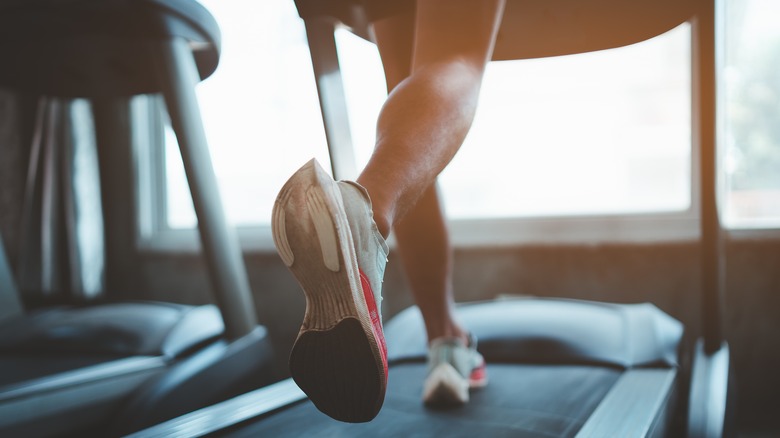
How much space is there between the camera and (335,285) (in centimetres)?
60

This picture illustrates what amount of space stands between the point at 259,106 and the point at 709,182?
5.49 ft

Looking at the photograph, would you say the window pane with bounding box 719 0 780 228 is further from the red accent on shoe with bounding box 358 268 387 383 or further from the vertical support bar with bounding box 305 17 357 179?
the red accent on shoe with bounding box 358 268 387 383

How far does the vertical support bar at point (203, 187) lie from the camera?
1.59m

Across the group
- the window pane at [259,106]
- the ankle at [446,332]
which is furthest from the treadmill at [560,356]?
the window pane at [259,106]

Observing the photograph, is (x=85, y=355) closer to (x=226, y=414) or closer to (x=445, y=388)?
(x=226, y=414)

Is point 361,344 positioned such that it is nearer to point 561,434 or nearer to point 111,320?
point 561,434

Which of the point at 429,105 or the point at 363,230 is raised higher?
the point at 429,105

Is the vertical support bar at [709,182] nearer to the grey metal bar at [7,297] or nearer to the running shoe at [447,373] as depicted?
the running shoe at [447,373]

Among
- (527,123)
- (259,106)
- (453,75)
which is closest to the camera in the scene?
(453,75)

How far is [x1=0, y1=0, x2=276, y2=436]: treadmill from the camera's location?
52.8 inches

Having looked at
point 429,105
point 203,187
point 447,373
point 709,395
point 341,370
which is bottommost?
point 709,395

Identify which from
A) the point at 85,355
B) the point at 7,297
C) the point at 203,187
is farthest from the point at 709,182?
the point at 7,297

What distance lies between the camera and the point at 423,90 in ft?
2.32

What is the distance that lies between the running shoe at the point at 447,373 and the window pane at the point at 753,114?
1004 mm
